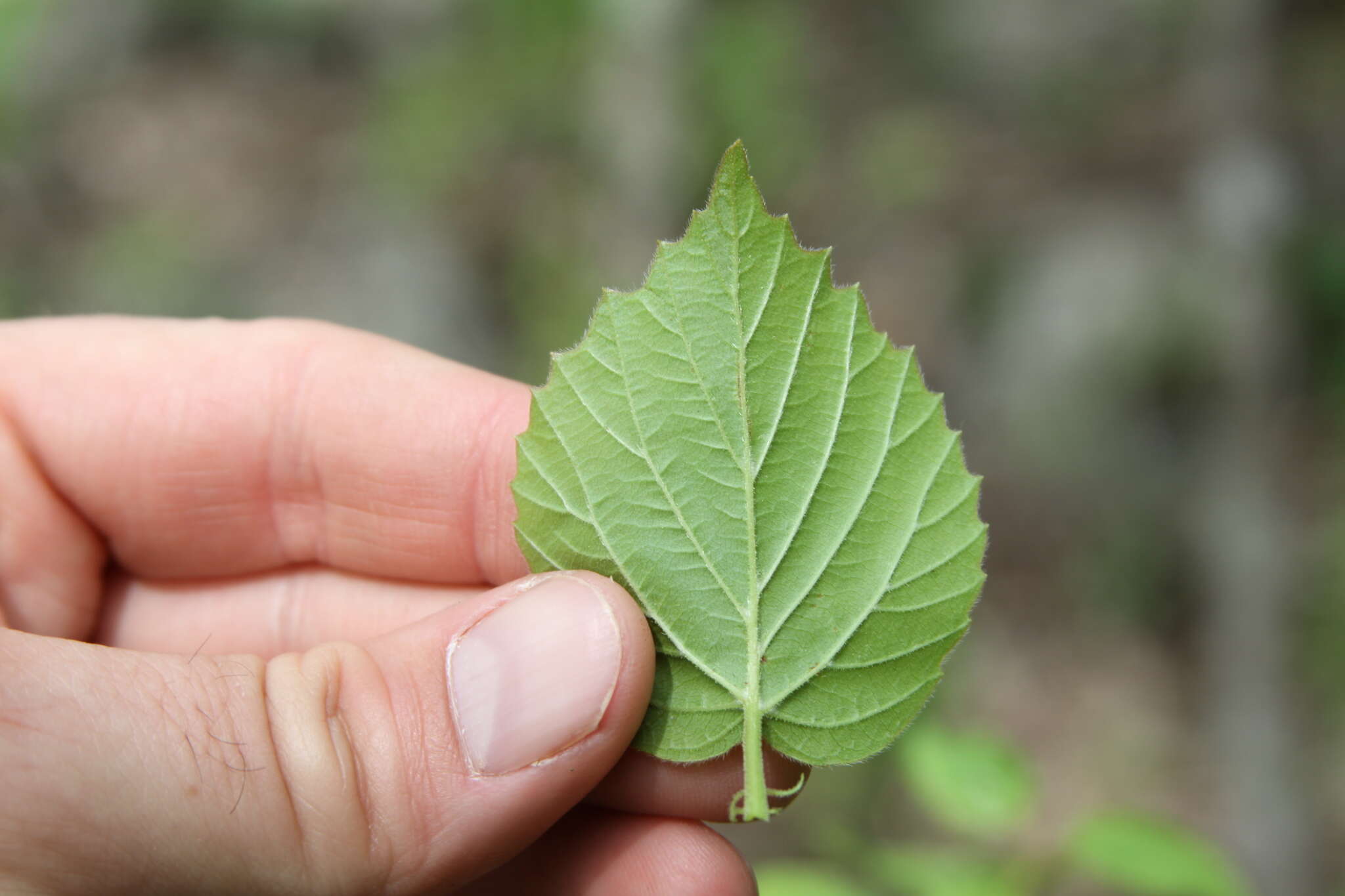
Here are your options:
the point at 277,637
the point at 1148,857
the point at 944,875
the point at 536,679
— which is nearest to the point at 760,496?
the point at 536,679

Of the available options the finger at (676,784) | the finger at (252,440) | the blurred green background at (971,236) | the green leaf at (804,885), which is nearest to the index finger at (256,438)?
the finger at (252,440)

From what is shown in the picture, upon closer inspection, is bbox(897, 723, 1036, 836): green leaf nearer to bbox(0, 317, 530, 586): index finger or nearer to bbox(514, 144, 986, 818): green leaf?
bbox(514, 144, 986, 818): green leaf

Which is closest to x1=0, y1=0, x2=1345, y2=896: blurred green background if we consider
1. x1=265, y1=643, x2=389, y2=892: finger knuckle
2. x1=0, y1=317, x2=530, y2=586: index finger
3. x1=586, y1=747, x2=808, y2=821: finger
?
x1=586, y1=747, x2=808, y2=821: finger

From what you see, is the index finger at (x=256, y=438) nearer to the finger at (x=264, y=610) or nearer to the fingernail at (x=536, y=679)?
the finger at (x=264, y=610)

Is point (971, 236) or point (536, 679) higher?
point (971, 236)

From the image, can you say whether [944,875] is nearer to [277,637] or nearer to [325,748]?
[325,748]

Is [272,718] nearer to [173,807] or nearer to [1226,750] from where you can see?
[173,807]
